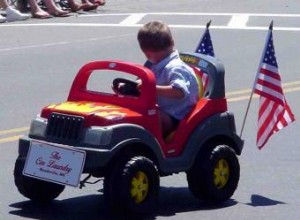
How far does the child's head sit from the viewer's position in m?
7.33

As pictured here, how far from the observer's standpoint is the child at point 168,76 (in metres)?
7.34

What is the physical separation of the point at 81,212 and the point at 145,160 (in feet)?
2.25

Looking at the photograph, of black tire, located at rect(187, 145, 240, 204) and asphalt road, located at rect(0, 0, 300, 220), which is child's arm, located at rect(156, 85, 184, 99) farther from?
asphalt road, located at rect(0, 0, 300, 220)

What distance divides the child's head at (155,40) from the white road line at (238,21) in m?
13.0

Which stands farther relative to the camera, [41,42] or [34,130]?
[41,42]

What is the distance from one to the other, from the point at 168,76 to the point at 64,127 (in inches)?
34.0

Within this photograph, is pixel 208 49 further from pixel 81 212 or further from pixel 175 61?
pixel 81 212

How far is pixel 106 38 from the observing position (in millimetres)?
18531

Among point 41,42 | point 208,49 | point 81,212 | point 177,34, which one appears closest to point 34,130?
point 81,212

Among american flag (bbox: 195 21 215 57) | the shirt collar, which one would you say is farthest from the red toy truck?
american flag (bbox: 195 21 215 57)

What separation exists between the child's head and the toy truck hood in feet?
1.59

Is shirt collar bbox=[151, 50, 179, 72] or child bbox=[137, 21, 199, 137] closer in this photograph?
child bbox=[137, 21, 199, 137]

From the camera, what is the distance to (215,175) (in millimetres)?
7539

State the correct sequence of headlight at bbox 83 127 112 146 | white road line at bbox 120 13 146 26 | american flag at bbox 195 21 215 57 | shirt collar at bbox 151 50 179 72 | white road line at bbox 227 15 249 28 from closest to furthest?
1. headlight at bbox 83 127 112 146
2. shirt collar at bbox 151 50 179 72
3. american flag at bbox 195 21 215 57
4. white road line at bbox 227 15 249 28
5. white road line at bbox 120 13 146 26
